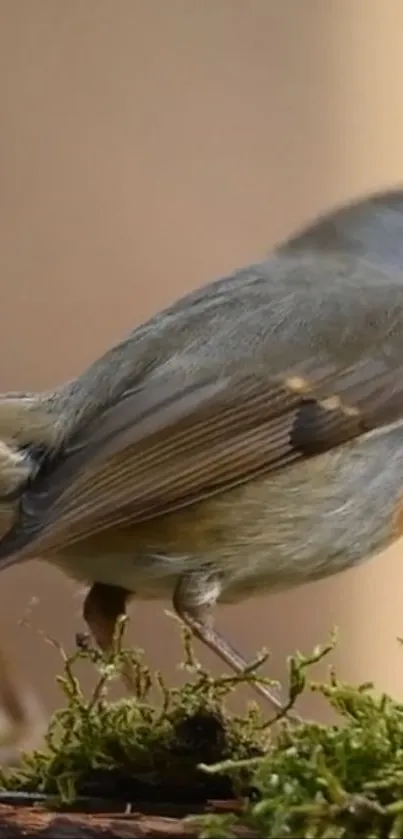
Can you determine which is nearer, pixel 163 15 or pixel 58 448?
pixel 58 448

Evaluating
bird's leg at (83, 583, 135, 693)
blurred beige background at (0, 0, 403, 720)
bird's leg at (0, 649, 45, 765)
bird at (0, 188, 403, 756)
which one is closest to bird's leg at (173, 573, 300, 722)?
bird at (0, 188, 403, 756)

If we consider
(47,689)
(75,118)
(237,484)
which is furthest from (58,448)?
(75,118)

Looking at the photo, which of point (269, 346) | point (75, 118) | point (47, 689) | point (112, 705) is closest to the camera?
point (112, 705)

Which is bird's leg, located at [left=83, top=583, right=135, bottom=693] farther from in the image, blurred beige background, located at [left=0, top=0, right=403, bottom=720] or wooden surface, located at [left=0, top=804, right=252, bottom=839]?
blurred beige background, located at [left=0, top=0, right=403, bottom=720]

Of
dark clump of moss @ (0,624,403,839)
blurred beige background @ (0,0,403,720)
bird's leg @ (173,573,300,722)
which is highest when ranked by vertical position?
blurred beige background @ (0,0,403,720)

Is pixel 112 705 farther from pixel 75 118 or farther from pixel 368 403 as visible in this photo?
pixel 75 118

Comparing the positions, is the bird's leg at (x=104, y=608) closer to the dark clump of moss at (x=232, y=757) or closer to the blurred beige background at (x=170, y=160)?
the dark clump of moss at (x=232, y=757)

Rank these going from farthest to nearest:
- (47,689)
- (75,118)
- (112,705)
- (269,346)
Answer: (75,118) → (47,689) → (269,346) → (112,705)

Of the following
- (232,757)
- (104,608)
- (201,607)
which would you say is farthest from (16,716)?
(232,757)
